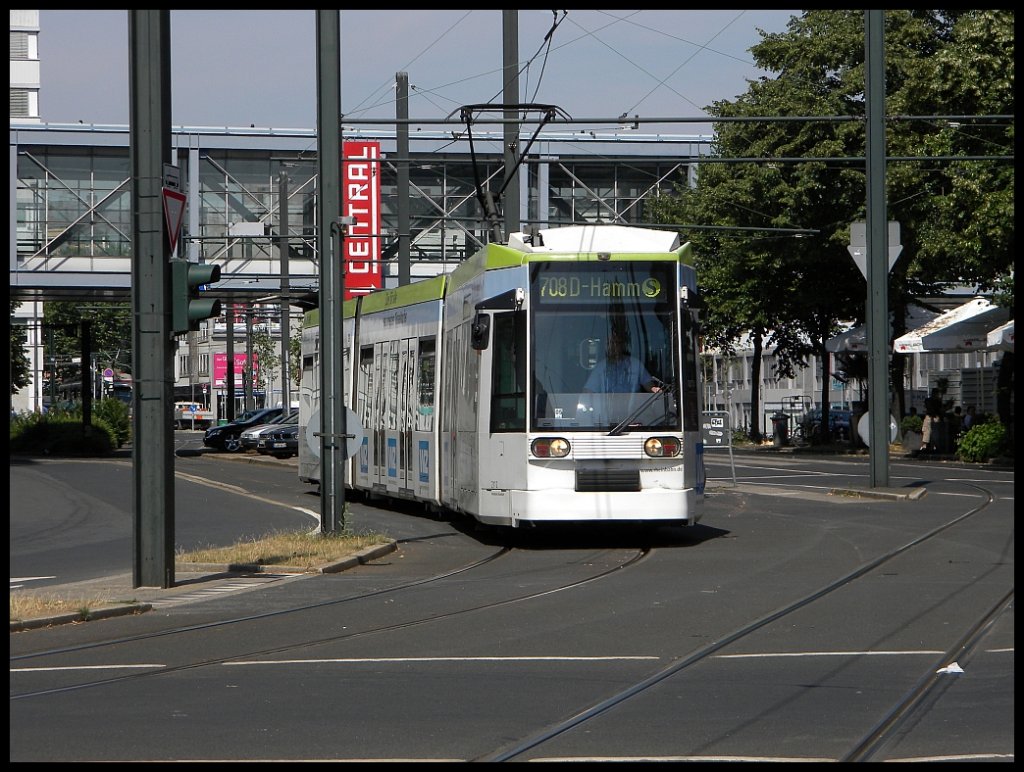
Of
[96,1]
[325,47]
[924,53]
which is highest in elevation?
[924,53]

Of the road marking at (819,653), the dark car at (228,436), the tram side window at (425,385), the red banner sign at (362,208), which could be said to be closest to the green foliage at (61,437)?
the dark car at (228,436)

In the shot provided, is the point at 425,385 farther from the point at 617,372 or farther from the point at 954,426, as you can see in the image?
the point at 954,426

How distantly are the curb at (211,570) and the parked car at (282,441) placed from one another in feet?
104

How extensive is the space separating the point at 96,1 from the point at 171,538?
10458 mm

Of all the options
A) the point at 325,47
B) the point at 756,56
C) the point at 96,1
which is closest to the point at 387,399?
the point at 325,47

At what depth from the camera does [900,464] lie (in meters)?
38.8

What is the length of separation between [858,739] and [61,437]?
4897 centimetres

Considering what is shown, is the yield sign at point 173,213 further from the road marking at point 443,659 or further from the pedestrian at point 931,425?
the pedestrian at point 931,425

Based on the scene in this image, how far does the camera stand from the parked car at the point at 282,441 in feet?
160

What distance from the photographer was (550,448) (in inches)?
650

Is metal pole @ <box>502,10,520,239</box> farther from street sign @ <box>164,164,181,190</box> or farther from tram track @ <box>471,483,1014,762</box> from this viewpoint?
tram track @ <box>471,483,1014,762</box>

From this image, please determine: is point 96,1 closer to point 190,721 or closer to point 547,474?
point 190,721

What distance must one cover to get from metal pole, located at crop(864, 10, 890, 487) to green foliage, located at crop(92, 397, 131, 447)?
3617cm

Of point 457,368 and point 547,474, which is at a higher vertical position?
point 457,368
